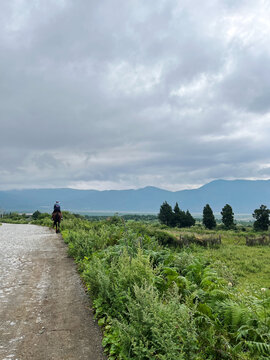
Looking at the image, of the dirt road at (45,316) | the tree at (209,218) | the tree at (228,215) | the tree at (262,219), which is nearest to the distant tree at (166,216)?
the tree at (209,218)

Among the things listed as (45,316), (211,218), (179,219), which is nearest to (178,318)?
(45,316)

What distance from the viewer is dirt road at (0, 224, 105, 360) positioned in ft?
15.7

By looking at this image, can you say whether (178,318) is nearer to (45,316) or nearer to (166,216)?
(45,316)

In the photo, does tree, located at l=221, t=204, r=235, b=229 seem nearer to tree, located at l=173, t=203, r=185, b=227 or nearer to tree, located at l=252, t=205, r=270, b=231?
tree, located at l=252, t=205, r=270, b=231

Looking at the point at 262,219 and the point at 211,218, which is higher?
the point at 262,219

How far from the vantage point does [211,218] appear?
92.3 metres

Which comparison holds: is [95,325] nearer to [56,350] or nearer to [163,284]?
[56,350]

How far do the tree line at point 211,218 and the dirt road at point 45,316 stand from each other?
82.6m

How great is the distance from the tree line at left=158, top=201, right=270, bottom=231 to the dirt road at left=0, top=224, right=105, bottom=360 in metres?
82.6

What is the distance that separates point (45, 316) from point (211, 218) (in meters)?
92.2

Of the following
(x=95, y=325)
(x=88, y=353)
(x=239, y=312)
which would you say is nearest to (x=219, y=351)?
(x=239, y=312)

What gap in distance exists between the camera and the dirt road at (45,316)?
4.79 metres

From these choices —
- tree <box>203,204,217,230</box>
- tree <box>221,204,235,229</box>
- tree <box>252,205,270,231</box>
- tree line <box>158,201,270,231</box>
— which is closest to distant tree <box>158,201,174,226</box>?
tree line <box>158,201,270,231</box>

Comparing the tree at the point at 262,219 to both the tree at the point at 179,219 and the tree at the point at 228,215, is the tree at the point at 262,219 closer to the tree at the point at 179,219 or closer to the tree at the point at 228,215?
the tree at the point at 228,215
